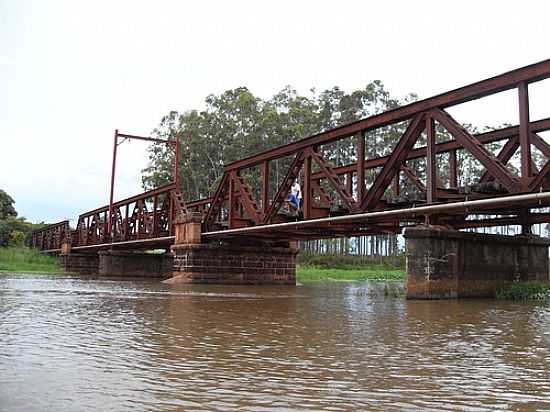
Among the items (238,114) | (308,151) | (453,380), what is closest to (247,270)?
(308,151)

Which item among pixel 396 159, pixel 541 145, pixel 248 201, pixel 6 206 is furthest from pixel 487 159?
pixel 6 206

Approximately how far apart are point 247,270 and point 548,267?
14050 mm

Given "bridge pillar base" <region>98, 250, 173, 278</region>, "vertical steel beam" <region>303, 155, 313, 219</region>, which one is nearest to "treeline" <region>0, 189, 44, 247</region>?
"bridge pillar base" <region>98, 250, 173, 278</region>

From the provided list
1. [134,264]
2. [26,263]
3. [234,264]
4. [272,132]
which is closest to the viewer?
[234,264]

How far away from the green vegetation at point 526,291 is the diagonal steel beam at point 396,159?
4.06 m

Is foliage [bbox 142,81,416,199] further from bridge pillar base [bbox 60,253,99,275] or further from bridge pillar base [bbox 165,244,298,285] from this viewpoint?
bridge pillar base [bbox 165,244,298,285]

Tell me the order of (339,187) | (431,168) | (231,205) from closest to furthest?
(431,168) < (339,187) < (231,205)

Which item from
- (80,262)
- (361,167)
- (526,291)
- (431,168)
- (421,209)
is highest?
(361,167)

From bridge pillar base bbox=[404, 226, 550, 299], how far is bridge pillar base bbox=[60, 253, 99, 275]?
43.5 metres

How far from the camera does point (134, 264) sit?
143ft

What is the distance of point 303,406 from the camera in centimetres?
332

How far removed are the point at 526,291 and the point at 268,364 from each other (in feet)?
37.9

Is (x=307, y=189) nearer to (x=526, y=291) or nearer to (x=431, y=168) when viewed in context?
(x=431, y=168)

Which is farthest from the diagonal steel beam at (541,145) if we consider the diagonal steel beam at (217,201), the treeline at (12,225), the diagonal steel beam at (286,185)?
the treeline at (12,225)
